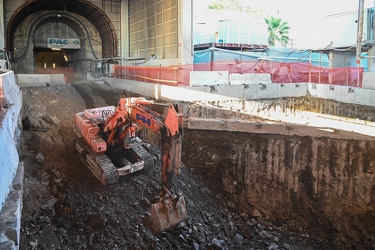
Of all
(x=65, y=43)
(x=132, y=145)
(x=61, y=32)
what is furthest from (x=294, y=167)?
(x=61, y=32)

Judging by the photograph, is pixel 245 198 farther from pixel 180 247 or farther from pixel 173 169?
pixel 173 169

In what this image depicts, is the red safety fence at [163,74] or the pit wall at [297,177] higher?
the red safety fence at [163,74]

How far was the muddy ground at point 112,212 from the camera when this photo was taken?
711 cm

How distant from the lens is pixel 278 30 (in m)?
49.6

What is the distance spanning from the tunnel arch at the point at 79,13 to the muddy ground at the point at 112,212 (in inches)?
643

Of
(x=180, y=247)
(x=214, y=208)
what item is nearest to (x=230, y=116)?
(x=214, y=208)

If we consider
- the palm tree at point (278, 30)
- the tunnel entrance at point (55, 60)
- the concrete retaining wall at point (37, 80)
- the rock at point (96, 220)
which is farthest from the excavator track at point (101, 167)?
the palm tree at point (278, 30)

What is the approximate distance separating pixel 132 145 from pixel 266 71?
1174 centimetres

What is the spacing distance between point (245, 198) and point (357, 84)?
793cm

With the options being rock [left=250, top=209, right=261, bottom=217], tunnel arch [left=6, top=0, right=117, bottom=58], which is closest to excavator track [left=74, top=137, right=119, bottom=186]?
rock [left=250, top=209, right=261, bottom=217]

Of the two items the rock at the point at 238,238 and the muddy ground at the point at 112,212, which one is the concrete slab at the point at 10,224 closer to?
the muddy ground at the point at 112,212

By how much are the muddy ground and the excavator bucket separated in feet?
1.49

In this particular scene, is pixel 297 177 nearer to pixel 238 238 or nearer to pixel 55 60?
pixel 238 238

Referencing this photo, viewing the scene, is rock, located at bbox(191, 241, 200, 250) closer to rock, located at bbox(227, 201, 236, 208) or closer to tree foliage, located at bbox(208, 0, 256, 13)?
rock, located at bbox(227, 201, 236, 208)
